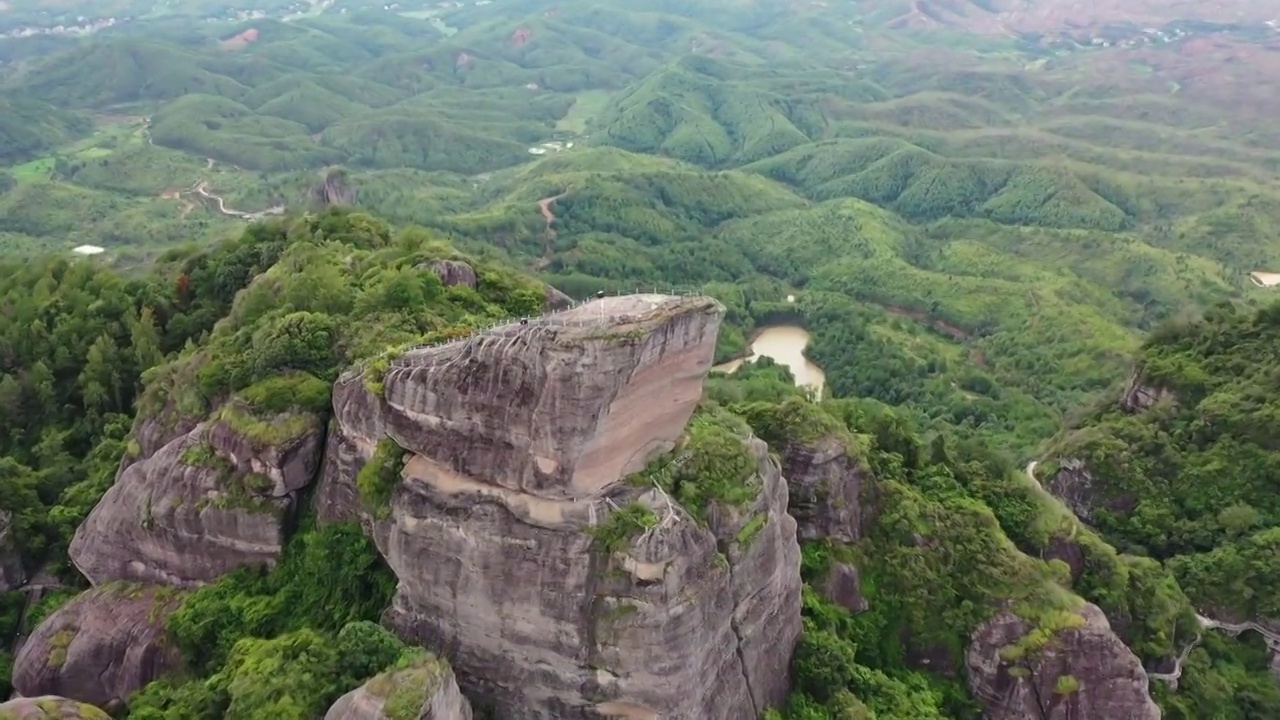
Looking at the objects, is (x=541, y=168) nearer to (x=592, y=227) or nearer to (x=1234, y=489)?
(x=592, y=227)

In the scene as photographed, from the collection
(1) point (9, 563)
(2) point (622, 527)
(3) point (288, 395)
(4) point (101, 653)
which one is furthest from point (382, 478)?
(1) point (9, 563)

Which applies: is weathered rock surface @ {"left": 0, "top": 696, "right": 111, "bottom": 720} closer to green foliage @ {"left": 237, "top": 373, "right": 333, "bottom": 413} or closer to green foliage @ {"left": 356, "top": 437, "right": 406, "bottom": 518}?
green foliage @ {"left": 356, "top": 437, "right": 406, "bottom": 518}

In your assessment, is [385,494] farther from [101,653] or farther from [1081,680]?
[1081,680]

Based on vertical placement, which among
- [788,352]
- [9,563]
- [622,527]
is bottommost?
[788,352]

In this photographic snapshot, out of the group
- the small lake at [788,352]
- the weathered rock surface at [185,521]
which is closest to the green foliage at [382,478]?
the weathered rock surface at [185,521]

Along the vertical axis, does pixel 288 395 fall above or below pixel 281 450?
above

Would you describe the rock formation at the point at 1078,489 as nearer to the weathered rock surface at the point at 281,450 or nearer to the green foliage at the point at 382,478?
the green foliage at the point at 382,478

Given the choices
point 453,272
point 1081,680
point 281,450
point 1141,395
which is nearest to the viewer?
point 281,450
